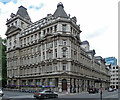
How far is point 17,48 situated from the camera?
2226 inches

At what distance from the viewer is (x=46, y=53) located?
46.5 metres

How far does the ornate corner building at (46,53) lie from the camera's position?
42.9m

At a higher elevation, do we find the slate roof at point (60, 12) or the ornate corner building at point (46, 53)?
the slate roof at point (60, 12)

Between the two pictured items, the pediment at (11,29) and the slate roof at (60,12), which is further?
the pediment at (11,29)

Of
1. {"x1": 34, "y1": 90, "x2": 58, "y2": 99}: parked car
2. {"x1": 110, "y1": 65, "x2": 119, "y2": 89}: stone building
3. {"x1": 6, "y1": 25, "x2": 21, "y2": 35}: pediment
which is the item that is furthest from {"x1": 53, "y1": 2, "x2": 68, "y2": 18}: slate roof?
{"x1": 110, "y1": 65, "x2": 119, "y2": 89}: stone building

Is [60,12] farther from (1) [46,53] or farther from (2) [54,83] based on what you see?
(2) [54,83]

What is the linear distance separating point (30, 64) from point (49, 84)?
36.2 feet

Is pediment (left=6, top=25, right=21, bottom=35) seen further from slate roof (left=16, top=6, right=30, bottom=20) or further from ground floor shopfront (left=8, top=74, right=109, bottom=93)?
ground floor shopfront (left=8, top=74, right=109, bottom=93)

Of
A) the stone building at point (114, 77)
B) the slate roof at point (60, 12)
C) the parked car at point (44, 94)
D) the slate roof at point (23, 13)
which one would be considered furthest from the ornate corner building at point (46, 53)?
the stone building at point (114, 77)

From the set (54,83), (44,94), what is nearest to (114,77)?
(54,83)

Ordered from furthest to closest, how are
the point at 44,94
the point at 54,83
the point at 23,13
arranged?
the point at 23,13 → the point at 54,83 → the point at 44,94

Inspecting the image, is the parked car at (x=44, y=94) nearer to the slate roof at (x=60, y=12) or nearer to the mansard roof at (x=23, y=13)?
the slate roof at (x=60, y=12)

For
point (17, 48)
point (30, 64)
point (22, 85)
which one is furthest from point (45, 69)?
point (17, 48)

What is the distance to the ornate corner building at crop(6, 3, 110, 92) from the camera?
42875 mm
